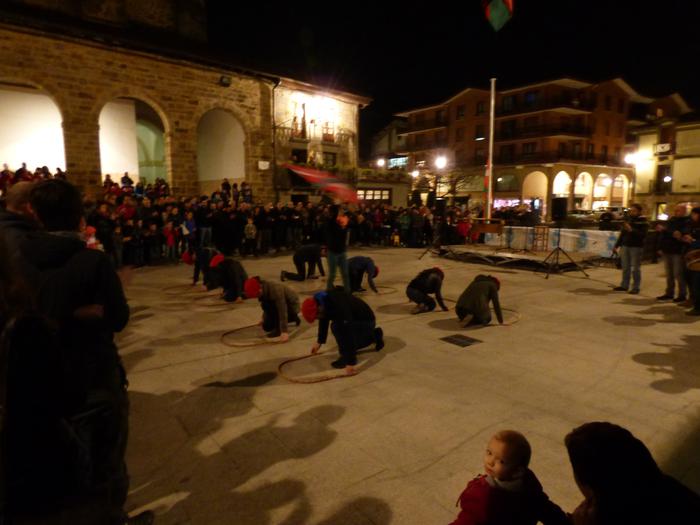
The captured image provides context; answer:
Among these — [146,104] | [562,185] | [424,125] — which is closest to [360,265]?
[146,104]

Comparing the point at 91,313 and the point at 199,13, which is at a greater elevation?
the point at 199,13

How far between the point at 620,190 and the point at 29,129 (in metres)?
51.3

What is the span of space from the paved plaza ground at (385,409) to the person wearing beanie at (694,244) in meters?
0.49

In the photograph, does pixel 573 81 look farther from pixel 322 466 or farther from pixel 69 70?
pixel 322 466

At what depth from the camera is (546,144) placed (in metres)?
43.4

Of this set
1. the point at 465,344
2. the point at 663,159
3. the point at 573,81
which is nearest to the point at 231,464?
the point at 465,344

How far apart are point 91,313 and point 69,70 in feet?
58.2

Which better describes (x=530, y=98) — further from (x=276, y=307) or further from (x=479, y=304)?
(x=276, y=307)

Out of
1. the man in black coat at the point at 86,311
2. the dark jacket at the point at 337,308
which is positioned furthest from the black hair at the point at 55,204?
the dark jacket at the point at 337,308

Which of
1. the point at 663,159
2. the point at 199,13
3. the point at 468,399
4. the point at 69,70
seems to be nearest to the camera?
the point at 468,399

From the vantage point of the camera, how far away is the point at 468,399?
457 cm

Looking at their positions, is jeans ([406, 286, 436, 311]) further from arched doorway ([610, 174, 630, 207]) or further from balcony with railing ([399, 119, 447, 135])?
arched doorway ([610, 174, 630, 207])

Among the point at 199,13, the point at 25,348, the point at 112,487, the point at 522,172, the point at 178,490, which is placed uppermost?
the point at 199,13

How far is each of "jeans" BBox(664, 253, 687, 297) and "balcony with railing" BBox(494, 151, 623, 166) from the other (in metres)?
36.7
